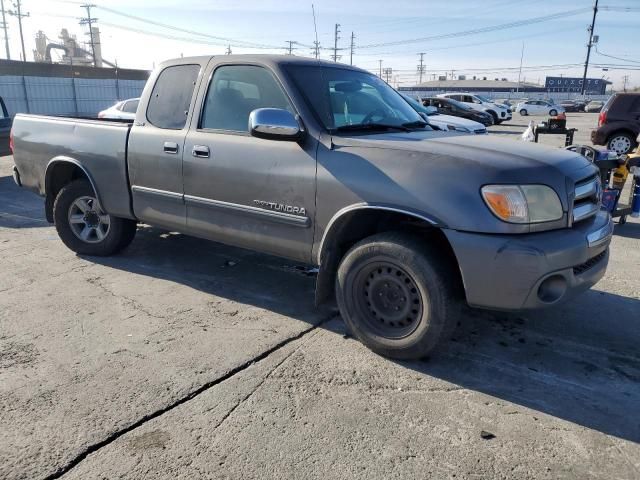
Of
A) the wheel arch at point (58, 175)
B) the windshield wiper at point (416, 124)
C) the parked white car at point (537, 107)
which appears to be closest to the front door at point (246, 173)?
the windshield wiper at point (416, 124)

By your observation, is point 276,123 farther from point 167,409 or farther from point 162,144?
point 167,409

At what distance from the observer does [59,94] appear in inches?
912

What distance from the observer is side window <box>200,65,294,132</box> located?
158 inches

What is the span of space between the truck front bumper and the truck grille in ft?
0.60

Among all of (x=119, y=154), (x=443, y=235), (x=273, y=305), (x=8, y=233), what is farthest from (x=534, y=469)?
(x=8, y=233)

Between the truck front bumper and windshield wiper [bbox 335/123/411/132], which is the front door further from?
the truck front bumper

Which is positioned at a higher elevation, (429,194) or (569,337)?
(429,194)

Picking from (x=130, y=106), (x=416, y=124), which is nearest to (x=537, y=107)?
(x=130, y=106)

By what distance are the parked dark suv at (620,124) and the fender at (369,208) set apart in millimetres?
13492

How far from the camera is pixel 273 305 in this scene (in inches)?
175

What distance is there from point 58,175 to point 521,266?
483 cm

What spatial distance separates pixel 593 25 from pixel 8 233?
2998 inches

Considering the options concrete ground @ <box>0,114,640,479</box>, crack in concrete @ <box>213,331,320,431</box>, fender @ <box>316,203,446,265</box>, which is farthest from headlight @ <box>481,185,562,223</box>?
crack in concrete @ <box>213,331,320,431</box>

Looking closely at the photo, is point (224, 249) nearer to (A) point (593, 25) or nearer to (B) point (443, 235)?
(B) point (443, 235)
